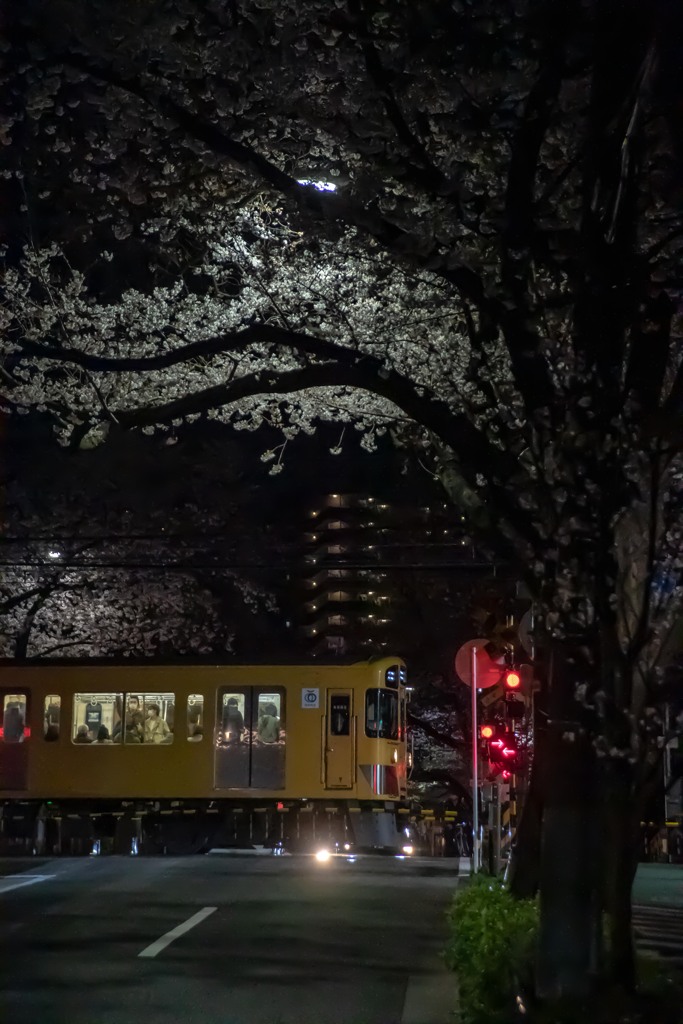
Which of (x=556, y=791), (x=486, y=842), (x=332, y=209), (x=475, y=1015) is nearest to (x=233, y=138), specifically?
(x=332, y=209)

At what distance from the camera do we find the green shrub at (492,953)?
20.9ft

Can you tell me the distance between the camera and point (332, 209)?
732cm

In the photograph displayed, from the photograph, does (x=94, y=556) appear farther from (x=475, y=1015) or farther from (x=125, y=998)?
(x=475, y=1015)

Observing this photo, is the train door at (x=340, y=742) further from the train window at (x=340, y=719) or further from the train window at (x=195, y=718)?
the train window at (x=195, y=718)

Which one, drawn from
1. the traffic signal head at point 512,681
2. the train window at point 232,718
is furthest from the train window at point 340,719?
the traffic signal head at point 512,681

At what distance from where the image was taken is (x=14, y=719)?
23.2m

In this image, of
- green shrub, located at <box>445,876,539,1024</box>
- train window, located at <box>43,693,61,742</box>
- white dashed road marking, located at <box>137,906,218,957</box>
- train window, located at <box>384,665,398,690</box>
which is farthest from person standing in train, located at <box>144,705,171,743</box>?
green shrub, located at <box>445,876,539,1024</box>

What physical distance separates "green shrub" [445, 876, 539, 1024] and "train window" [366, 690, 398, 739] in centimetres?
1334

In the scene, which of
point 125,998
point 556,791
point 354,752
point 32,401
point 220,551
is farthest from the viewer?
point 220,551

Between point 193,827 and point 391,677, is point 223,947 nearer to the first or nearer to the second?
point 391,677

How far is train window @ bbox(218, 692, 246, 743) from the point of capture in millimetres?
22281

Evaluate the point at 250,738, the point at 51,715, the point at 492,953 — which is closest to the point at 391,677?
the point at 250,738

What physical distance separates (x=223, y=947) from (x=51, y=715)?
1389 centimetres

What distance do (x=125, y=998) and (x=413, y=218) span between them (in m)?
5.49
